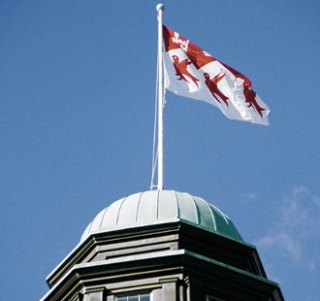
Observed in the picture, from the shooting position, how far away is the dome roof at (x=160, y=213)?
1570 inches

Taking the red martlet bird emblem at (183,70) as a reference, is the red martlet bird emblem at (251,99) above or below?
below

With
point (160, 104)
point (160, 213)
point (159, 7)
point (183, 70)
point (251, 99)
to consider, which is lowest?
point (160, 213)

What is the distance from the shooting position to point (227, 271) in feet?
128

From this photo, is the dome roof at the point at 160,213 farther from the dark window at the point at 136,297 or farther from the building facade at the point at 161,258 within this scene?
the dark window at the point at 136,297

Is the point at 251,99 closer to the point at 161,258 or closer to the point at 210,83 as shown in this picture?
the point at 210,83

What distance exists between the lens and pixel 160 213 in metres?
39.9

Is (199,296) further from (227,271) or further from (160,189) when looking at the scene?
(160,189)

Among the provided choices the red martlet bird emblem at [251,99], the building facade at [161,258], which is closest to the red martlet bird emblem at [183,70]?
the red martlet bird emblem at [251,99]

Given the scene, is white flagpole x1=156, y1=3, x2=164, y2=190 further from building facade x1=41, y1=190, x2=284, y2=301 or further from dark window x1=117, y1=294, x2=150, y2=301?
dark window x1=117, y1=294, x2=150, y2=301

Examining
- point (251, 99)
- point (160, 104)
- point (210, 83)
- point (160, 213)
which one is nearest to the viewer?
point (160, 213)

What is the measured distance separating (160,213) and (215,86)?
8059 millimetres

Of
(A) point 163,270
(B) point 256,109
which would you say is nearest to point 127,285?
(A) point 163,270

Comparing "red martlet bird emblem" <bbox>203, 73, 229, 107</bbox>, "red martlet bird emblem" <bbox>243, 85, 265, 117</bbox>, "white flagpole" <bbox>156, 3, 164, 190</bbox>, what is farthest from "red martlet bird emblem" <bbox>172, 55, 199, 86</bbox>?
"red martlet bird emblem" <bbox>243, 85, 265, 117</bbox>

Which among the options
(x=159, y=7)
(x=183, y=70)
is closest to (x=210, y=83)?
(x=183, y=70)
